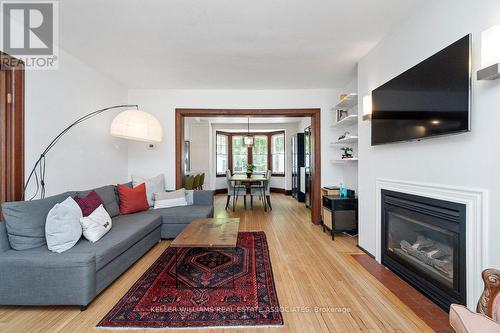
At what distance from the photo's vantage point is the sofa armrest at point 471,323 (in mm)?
1004

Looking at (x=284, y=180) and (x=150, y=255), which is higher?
(x=284, y=180)

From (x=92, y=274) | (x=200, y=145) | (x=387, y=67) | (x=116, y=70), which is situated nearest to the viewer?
(x=92, y=274)

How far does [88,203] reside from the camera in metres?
2.65

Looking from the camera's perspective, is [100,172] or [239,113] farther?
[239,113]

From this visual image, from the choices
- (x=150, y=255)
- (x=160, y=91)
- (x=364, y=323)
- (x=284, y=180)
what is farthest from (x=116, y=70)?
(x=284, y=180)

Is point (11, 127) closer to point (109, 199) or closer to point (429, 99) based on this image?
point (109, 199)

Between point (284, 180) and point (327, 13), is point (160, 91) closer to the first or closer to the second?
point (327, 13)

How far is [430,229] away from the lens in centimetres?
207

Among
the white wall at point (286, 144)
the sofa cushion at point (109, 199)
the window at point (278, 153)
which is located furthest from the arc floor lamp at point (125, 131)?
the window at point (278, 153)

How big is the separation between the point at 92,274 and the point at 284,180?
7.17 m

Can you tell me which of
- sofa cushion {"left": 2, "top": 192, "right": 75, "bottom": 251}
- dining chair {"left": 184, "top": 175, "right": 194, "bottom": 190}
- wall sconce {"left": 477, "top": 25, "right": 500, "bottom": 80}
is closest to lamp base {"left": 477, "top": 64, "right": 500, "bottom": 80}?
wall sconce {"left": 477, "top": 25, "right": 500, "bottom": 80}

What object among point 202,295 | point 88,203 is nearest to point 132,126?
point 88,203
